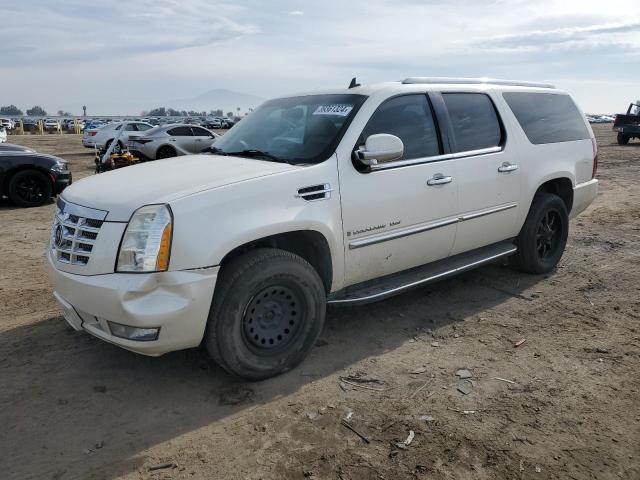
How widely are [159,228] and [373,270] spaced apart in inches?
64.6

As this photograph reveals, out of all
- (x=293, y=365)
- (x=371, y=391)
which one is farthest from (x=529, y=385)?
(x=293, y=365)

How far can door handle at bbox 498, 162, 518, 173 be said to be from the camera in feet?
15.2

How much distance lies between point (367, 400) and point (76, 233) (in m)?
2.02

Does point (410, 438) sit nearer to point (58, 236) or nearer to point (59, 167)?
point (58, 236)

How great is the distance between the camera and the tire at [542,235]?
17.0 ft

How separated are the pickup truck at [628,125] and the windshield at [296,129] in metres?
24.1

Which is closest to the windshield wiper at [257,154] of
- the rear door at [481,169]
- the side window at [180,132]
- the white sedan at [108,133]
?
the rear door at [481,169]

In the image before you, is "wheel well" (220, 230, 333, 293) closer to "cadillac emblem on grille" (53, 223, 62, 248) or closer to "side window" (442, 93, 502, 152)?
"cadillac emblem on grille" (53, 223, 62, 248)

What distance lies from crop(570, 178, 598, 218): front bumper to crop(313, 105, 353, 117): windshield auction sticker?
119 inches

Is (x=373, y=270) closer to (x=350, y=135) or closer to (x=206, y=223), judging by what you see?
(x=350, y=135)

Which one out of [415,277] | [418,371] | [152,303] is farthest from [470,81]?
[152,303]

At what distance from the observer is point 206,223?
3.01 metres

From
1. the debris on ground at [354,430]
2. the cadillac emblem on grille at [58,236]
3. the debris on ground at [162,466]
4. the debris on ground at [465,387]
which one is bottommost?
the debris on ground at [465,387]

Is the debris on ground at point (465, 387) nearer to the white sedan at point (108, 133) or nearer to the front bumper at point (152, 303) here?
the front bumper at point (152, 303)
